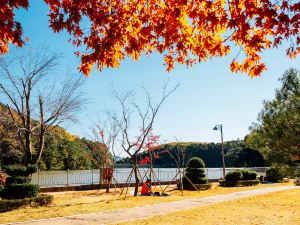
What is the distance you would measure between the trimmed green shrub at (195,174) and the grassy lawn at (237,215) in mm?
10554

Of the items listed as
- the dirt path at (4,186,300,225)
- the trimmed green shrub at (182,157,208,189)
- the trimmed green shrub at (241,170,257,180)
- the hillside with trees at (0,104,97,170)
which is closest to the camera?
the dirt path at (4,186,300,225)

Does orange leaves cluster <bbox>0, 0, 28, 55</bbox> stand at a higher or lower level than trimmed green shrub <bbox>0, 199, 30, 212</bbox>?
higher

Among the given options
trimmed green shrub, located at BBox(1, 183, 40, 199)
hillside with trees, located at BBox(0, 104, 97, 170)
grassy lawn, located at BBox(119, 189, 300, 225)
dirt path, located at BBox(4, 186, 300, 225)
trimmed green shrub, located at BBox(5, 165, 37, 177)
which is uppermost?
→ hillside with trees, located at BBox(0, 104, 97, 170)

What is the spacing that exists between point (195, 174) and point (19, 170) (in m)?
14.6

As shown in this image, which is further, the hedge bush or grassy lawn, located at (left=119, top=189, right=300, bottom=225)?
the hedge bush

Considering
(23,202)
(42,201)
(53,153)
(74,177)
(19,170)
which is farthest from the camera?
(53,153)

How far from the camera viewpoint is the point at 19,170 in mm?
17516

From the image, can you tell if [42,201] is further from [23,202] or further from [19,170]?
[19,170]

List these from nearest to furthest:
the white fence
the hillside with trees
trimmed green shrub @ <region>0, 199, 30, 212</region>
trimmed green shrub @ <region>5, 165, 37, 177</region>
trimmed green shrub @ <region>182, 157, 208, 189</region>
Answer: trimmed green shrub @ <region>0, 199, 30, 212</region> → trimmed green shrub @ <region>5, 165, 37, 177</region> → the white fence → trimmed green shrub @ <region>182, 157, 208, 189</region> → the hillside with trees

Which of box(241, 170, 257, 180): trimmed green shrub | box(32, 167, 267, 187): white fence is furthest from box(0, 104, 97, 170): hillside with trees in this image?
box(241, 170, 257, 180): trimmed green shrub

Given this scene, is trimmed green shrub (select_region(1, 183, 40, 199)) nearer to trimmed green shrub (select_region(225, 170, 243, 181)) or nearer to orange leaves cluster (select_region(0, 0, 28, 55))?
orange leaves cluster (select_region(0, 0, 28, 55))

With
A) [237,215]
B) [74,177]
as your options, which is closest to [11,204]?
[237,215]

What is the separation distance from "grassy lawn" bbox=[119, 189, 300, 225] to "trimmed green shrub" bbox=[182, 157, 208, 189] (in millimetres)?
10554

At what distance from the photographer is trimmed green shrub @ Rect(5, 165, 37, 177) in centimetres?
1738
